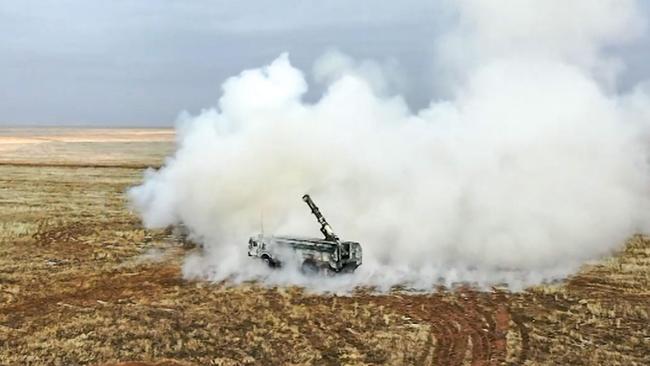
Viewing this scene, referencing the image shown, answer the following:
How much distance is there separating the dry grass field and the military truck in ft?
5.11

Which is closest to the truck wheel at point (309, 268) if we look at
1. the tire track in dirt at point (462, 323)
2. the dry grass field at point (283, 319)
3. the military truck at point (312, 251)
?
the military truck at point (312, 251)

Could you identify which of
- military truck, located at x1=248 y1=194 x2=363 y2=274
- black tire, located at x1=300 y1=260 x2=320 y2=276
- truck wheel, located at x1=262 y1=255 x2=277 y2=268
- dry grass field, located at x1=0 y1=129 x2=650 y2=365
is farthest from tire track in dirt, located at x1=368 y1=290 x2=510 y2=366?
truck wheel, located at x1=262 y1=255 x2=277 y2=268

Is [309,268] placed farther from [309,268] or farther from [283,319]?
[283,319]

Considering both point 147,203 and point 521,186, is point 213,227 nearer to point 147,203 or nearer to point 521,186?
point 147,203

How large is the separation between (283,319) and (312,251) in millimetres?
4104

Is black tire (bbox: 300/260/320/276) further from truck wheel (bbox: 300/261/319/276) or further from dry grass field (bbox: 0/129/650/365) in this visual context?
dry grass field (bbox: 0/129/650/365)

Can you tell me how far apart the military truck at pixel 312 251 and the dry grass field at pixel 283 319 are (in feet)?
5.11

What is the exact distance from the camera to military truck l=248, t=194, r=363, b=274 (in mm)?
21938

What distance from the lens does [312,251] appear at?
22328 millimetres

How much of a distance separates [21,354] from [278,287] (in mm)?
8208

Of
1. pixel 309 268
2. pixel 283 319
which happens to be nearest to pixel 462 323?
pixel 283 319

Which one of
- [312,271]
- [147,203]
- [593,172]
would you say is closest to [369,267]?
[312,271]

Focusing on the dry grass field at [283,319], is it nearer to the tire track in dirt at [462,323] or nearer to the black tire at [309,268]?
the tire track in dirt at [462,323]

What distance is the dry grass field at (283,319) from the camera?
1597 cm
